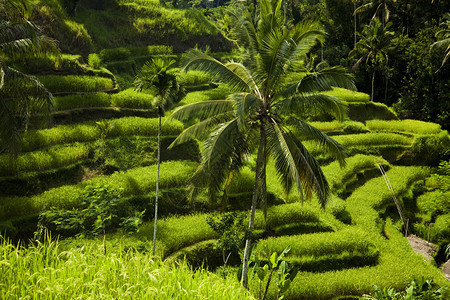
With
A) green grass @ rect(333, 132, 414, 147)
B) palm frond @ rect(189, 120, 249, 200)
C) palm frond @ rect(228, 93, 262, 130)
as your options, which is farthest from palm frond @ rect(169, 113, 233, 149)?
green grass @ rect(333, 132, 414, 147)

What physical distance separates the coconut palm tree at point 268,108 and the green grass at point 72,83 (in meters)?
8.53

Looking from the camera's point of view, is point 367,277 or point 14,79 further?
point 367,277

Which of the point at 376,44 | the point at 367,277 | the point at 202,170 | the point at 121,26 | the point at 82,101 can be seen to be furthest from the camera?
the point at 376,44

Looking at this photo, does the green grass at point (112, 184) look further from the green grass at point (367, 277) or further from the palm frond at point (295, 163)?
the green grass at point (367, 277)

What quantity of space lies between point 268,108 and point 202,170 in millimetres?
2147

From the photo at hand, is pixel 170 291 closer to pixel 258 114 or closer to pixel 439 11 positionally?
pixel 258 114

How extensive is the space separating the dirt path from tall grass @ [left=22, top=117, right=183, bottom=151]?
1076 cm

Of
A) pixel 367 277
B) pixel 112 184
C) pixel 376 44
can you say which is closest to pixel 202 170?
pixel 112 184

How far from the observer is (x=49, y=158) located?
443 inches

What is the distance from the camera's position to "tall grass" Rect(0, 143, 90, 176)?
10.7 meters

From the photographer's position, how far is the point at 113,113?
1477cm

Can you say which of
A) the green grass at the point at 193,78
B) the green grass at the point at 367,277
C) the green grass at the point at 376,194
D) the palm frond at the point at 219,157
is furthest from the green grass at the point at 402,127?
the palm frond at the point at 219,157

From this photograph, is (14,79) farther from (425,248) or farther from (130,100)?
(425,248)

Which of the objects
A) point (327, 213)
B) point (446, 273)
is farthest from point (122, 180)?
point (446, 273)
